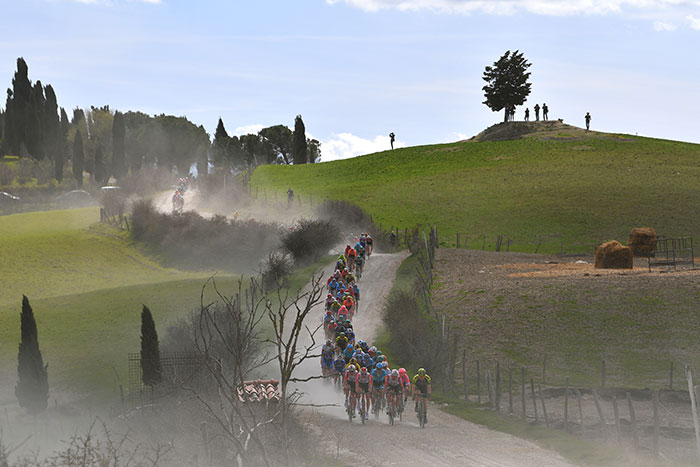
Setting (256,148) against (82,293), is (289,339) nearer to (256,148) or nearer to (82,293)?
(82,293)

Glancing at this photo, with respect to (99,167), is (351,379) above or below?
below

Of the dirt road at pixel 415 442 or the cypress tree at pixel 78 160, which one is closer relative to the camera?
the dirt road at pixel 415 442

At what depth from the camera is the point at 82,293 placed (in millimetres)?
58344

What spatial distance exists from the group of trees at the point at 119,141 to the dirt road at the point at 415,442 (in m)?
111

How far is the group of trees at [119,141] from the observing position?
142 meters

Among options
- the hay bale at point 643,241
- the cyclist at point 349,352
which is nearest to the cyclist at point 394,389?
the cyclist at point 349,352

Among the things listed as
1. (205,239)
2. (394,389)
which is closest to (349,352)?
(394,389)

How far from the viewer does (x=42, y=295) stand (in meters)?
61.0

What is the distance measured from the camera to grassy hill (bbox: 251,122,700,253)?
76188 millimetres

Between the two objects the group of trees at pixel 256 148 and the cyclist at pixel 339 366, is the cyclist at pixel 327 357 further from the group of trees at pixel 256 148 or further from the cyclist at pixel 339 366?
the group of trees at pixel 256 148

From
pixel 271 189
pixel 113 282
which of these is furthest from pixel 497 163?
pixel 113 282

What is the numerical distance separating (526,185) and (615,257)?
154 ft

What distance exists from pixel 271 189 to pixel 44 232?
107ft

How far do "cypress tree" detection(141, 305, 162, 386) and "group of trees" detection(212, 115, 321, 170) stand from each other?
112833mm
